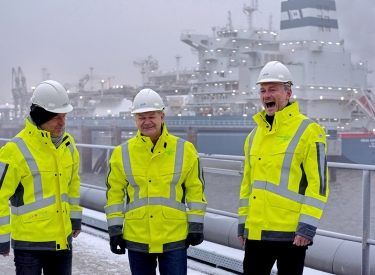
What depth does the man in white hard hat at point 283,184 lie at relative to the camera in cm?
275

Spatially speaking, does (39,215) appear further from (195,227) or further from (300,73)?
(300,73)

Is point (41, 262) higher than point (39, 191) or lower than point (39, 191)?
lower

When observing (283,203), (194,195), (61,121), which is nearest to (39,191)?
(61,121)

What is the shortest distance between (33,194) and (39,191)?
0.04 metres

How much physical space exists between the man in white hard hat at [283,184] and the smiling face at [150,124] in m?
0.56

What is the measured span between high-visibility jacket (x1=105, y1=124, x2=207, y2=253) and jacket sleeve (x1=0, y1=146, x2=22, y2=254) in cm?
52

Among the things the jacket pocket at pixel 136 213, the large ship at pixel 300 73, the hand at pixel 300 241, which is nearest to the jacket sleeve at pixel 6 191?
the jacket pocket at pixel 136 213

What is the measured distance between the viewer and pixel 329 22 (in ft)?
141

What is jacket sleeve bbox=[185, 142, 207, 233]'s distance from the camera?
297 centimetres

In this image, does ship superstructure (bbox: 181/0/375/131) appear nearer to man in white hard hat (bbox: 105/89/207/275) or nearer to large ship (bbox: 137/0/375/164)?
large ship (bbox: 137/0/375/164)

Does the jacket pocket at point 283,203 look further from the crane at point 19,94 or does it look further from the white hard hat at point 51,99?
the crane at point 19,94

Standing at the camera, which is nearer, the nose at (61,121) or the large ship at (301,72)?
the nose at (61,121)

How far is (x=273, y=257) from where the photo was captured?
2906 mm

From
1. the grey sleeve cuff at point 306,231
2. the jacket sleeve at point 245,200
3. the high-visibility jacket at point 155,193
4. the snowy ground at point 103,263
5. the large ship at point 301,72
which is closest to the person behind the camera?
the grey sleeve cuff at point 306,231
